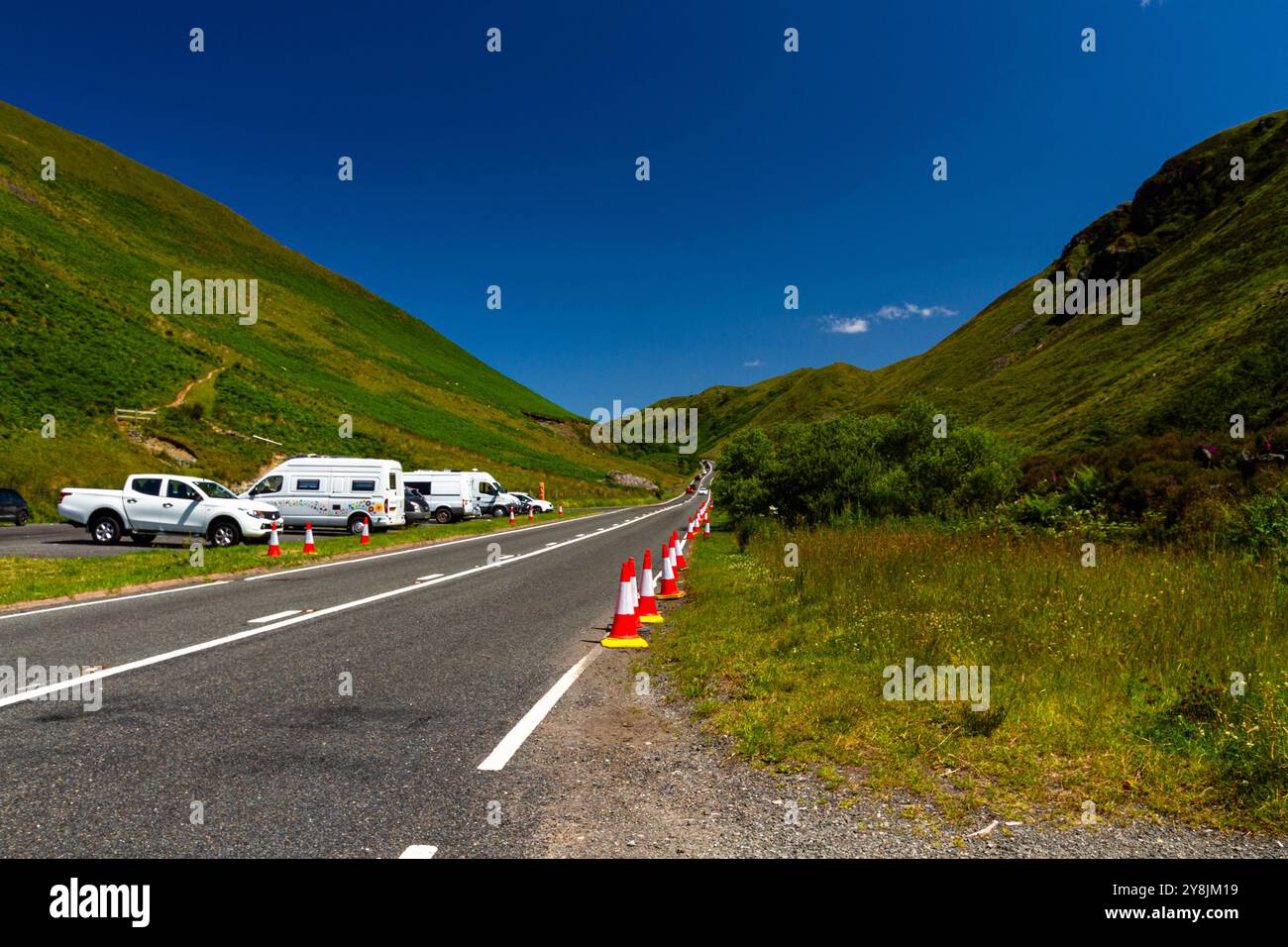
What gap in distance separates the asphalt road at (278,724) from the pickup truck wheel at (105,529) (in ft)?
36.9

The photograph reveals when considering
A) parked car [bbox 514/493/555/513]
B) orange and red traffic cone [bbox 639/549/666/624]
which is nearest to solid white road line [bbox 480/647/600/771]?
orange and red traffic cone [bbox 639/549/666/624]

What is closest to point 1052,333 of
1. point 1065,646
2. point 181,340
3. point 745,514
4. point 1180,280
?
point 1180,280

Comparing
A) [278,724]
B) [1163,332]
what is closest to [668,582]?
[278,724]

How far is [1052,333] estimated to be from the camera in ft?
372

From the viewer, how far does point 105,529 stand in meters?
18.8

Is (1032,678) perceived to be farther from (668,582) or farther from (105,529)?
(105,529)

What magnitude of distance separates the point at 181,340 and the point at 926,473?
56990 millimetres

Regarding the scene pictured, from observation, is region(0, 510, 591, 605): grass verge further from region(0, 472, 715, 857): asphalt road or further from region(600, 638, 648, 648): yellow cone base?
region(600, 638, 648, 648): yellow cone base

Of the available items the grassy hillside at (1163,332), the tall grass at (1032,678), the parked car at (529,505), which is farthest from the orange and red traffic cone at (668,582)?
the parked car at (529,505)

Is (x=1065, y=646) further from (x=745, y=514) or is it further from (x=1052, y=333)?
(x=1052, y=333)

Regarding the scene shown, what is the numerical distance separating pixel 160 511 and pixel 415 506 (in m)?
12.7

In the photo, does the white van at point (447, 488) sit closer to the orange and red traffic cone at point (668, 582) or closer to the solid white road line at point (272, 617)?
the orange and red traffic cone at point (668, 582)

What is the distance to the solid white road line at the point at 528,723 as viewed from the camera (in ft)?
13.7

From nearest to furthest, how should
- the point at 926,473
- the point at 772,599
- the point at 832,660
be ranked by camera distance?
the point at 832,660
the point at 772,599
the point at 926,473
